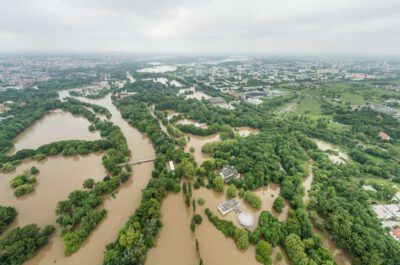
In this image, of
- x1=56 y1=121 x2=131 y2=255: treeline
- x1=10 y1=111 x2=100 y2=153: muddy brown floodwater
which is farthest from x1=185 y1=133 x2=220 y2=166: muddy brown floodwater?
x1=10 y1=111 x2=100 y2=153: muddy brown floodwater

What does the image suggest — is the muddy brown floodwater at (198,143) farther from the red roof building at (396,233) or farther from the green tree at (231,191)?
the red roof building at (396,233)

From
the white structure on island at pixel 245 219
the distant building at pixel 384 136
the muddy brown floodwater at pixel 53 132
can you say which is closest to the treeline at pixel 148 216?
the white structure on island at pixel 245 219

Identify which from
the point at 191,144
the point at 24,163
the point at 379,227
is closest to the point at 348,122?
the point at 379,227

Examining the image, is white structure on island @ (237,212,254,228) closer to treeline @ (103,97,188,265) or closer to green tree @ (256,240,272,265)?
green tree @ (256,240,272,265)

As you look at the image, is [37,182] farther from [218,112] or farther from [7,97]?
[7,97]

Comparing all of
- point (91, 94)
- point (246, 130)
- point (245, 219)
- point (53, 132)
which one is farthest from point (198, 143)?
point (91, 94)

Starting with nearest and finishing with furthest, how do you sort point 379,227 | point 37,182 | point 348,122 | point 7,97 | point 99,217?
1. point 379,227
2. point 99,217
3. point 37,182
4. point 348,122
5. point 7,97
